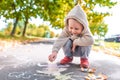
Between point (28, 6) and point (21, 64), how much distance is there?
43.4ft

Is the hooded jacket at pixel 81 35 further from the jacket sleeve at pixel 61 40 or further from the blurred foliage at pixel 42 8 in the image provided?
the blurred foliage at pixel 42 8

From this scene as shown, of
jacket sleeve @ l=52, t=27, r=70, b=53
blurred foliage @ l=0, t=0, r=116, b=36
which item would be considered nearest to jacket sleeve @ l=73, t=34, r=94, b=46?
jacket sleeve @ l=52, t=27, r=70, b=53

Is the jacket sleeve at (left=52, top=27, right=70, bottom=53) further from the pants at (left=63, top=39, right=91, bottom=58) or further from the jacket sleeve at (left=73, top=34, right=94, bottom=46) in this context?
the jacket sleeve at (left=73, top=34, right=94, bottom=46)

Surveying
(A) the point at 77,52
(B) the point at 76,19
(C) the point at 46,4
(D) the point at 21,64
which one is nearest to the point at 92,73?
(A) the point at 77,52

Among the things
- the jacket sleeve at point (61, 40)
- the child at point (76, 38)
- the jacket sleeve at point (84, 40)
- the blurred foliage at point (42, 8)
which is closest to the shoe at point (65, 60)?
the child at point (76, 38)

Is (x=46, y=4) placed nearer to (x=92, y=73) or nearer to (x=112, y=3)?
(x=112, y=3)

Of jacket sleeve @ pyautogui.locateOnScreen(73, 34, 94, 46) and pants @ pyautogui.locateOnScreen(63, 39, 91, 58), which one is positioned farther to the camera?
pants @ pyautogui.locateOnScreen(63, 39, 91, 58)

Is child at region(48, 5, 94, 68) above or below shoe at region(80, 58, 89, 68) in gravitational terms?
above

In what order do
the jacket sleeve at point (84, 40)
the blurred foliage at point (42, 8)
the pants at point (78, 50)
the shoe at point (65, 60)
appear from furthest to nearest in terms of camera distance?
1. the blurred foliage at point (42, 8)
2. the shoe at point (65, 60)
3. the pants at point (78, 50)
4. the jacket sleeve at point (84, 40)

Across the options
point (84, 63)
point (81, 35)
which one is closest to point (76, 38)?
point (81, 35)

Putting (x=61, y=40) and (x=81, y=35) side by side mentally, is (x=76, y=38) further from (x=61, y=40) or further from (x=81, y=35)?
(x=61, y=40)

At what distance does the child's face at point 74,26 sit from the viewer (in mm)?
3951

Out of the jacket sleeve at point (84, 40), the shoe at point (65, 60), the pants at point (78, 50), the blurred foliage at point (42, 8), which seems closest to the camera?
the jacket sleeve at point (84, 40)

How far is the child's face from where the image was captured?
3951 mm
